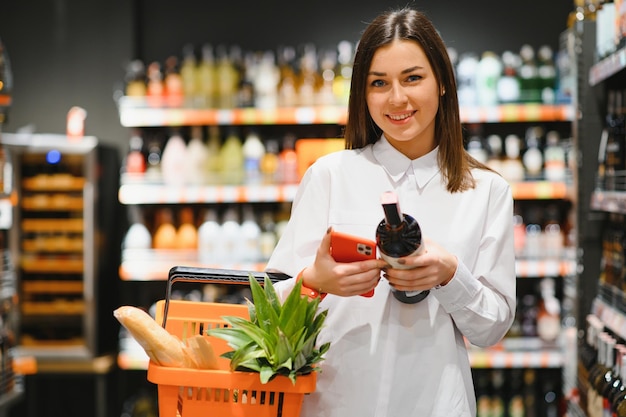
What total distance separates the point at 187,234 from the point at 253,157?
2.10ft

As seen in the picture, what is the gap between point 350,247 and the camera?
148cm

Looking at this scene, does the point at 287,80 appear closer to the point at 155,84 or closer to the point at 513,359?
the point at 155,84

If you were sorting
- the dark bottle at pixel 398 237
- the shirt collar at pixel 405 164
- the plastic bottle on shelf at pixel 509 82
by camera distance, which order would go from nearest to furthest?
the dark bottle at pixel 398 237 < the shirt collar at pixel 405 164 < the plastic bottle on shelf at pixel 509 82

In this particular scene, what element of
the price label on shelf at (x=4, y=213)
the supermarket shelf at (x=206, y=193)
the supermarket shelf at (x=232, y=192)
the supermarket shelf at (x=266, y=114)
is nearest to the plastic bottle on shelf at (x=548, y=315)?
the supermarket shelf at (x=232, y=192)

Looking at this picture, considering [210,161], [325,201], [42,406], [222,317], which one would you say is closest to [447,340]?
[325,201]

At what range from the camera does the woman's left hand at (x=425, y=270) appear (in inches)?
57.5

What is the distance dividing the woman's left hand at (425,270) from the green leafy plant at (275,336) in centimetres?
16

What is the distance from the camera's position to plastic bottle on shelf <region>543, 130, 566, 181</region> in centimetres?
482

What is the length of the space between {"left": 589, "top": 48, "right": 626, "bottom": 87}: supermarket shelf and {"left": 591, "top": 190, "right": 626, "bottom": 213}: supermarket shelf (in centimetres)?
41

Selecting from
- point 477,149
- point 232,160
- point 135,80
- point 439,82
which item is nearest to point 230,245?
point 232,160

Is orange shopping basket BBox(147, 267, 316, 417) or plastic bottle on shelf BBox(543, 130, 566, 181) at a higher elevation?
plastic bottle on shelf BBox(543, 130, 566, 181)

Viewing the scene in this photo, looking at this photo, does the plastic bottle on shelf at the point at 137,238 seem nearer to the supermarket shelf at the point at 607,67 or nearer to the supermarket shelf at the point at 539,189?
the supermarket shelf at the point at 539,189

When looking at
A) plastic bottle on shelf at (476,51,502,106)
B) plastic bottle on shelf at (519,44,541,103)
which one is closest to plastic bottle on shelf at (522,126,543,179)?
plastic bottle on shelf at (519,44,541,103)

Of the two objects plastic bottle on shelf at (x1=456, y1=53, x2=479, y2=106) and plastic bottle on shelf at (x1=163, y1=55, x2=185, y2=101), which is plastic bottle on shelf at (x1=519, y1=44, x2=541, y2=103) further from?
plastic bottle on shelf at (x1=163, y1=55, x2=185, y2=101)
